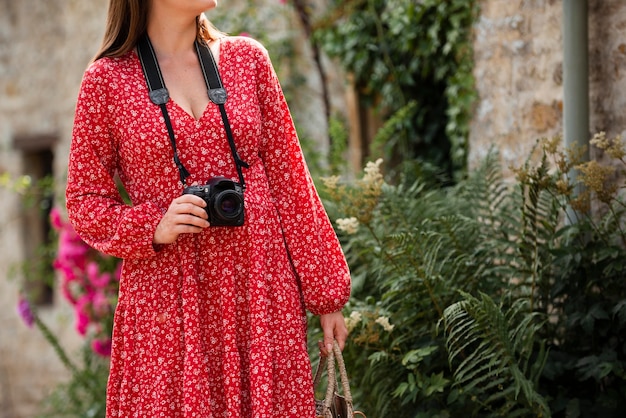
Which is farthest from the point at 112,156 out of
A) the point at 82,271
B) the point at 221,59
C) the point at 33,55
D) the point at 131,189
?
the point at 33,55

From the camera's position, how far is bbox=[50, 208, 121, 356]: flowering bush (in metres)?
5.03

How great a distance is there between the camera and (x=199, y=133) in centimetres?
216

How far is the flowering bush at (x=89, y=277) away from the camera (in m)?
5.03

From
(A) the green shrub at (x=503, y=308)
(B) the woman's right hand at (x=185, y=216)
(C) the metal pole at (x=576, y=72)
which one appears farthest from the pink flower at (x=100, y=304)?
(B) the woman's right hand at (x=185, y=216)

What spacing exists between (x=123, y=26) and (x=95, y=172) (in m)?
0.44

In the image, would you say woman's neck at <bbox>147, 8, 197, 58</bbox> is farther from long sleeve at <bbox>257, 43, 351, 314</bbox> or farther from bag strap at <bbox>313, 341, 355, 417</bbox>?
bag strap at <bbox>313, 341, 355, 417</bbox>

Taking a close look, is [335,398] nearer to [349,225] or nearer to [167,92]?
[349,225]

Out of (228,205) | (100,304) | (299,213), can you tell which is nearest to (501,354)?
(299,213)

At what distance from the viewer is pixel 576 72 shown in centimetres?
328

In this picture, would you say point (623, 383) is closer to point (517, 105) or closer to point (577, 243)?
point (577, 243)

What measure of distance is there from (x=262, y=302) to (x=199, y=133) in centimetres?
48

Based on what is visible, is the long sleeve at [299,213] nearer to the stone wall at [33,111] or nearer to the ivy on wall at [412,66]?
the ivy on wall at [412,66]

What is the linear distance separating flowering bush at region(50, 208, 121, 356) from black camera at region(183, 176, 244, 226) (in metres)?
3.08

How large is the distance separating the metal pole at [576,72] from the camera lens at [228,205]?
172 centimetres
